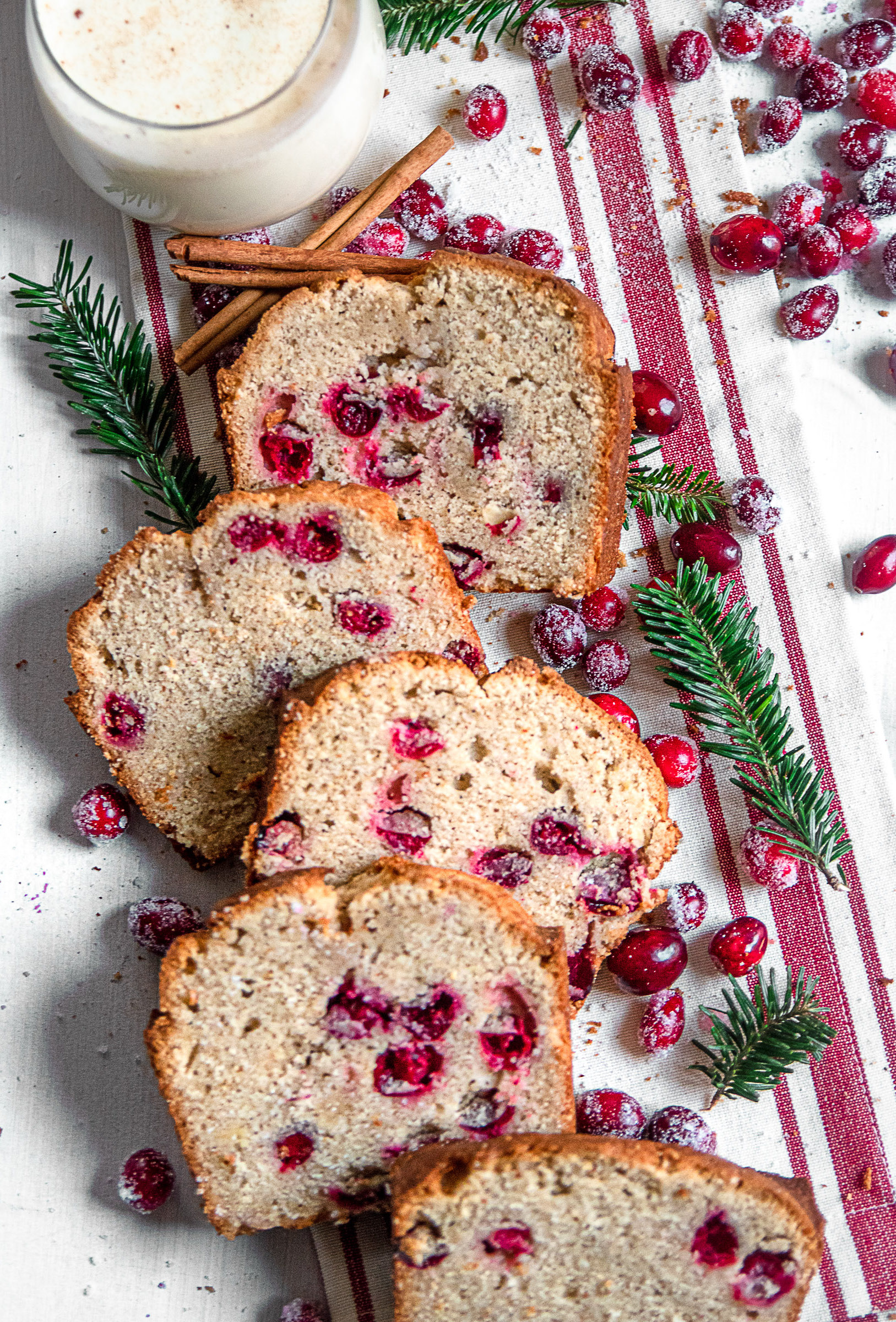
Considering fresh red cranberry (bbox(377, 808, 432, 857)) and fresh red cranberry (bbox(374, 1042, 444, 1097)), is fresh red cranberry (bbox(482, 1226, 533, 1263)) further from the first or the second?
fresh red cranberry (bbox(377, 808, 432, 857))

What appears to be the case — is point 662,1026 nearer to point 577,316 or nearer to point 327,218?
point 577,316

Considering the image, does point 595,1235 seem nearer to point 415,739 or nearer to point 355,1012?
point 355,1012

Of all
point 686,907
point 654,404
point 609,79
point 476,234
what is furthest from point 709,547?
point 609,79

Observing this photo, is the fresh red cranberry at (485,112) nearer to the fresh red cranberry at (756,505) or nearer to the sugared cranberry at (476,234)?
the sugared cranberry at (476,234)

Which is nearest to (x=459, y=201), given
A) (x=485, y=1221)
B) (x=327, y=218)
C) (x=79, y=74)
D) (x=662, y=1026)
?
(x=327, y=218)

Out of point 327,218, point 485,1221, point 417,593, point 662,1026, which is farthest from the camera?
point 327,218

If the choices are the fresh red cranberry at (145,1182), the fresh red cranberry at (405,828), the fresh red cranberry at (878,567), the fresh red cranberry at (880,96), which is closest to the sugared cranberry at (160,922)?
the fresh red cranberry at (145,1182)

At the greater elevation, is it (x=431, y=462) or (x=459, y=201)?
(x=459, y=201)
